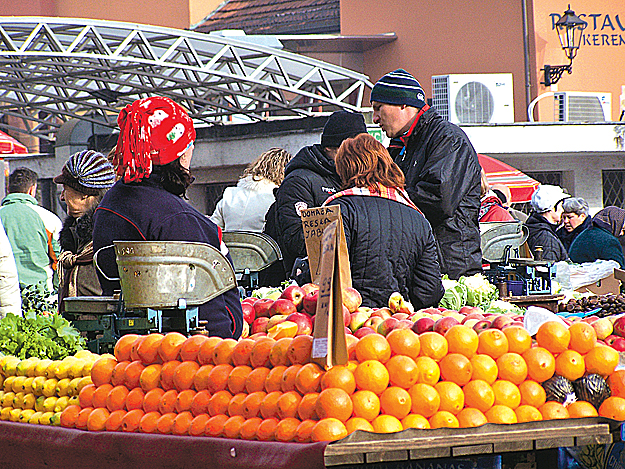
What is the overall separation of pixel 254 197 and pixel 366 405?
4370 millimetres

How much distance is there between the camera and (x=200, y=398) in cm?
278

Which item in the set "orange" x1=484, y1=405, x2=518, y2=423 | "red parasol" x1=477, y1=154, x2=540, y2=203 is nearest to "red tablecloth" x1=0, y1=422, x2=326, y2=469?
"orange" x1=484, y1=405, x2=518, y2=423

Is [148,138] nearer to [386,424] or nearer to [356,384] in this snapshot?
[356,384]

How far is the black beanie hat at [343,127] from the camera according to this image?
5504 millimetres

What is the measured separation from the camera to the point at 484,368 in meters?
2.64

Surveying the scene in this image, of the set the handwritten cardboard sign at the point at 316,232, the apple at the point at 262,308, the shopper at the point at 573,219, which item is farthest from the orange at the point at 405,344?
the shopper at the point at 573,219

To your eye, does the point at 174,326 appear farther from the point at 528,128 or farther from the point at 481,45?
the point at 481,45

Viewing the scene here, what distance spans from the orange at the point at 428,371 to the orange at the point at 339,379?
21 centimetres

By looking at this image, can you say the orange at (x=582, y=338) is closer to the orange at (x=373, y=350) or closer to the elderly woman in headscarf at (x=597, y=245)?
the orange at (x=373, y=350)

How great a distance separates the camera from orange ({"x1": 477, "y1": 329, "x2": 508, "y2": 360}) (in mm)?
2703

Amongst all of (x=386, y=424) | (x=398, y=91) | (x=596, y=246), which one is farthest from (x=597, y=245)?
(x=386, y=424)

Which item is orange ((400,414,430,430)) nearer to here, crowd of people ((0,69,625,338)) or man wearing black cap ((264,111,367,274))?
crowd of people ((0,69,625,338))

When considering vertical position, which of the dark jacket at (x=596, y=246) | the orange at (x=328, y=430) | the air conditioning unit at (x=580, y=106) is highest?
the air conditioning unit at (x=580, y=106)

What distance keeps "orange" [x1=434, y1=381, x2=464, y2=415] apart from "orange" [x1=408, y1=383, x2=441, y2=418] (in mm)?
19
